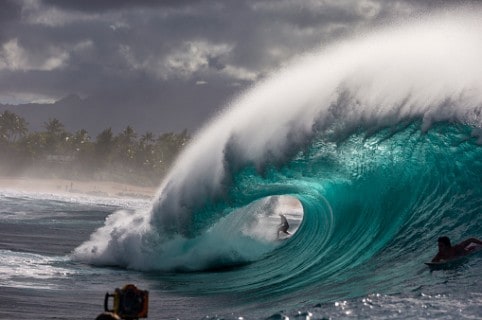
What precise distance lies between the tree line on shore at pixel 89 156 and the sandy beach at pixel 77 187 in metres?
3.23

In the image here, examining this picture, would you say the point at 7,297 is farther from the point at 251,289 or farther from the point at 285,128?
the point at 285,128

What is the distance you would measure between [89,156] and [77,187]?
48.8 ft

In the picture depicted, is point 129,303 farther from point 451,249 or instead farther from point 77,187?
point 77,187

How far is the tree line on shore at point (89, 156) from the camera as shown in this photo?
14788cm

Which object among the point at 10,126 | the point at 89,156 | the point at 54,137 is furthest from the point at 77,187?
the point at 10,126

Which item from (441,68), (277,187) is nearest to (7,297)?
(277,187)

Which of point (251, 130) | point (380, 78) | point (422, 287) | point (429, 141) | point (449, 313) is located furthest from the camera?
point (251, 130)

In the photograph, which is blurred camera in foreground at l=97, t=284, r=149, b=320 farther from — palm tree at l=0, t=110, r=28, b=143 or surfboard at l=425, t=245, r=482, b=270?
palm tree at l=0, t=110, r=28, b=143

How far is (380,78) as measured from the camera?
1656 cm

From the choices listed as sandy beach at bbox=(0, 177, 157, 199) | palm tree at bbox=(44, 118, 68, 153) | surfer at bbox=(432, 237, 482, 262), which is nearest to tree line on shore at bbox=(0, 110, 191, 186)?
palm tree at bbox=(44, 118, 68, 153)

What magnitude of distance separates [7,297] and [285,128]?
26.3 ft

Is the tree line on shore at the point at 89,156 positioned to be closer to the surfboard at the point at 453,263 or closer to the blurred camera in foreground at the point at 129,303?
the surfboard at the point at 453,263

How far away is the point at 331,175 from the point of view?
1859 cm

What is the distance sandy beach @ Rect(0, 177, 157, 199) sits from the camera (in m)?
128
